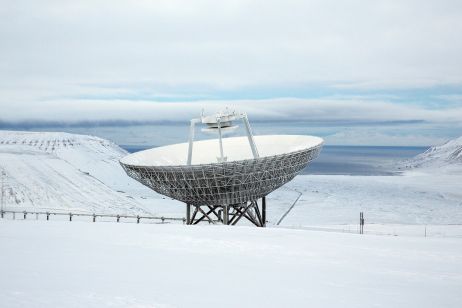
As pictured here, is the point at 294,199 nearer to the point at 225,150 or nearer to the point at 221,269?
the point at 225,150

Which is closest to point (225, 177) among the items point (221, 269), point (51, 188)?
point (221, 269)

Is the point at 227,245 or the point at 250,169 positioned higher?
the point at 250,169

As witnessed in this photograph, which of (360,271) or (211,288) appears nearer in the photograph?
(211,288)

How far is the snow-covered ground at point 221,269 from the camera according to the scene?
14.9 m

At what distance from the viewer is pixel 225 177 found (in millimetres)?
34469

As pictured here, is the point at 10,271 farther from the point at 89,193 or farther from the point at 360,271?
the point at 89,193

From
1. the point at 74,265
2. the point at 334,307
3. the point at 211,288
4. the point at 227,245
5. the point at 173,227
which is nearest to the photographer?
the point at 334,307

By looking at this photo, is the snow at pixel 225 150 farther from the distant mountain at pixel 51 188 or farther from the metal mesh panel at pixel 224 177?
the distant mountain at pixel 51 188

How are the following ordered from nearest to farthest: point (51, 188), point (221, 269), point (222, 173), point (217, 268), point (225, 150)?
point (221, 269) < point (217, 268) < point (222, 173) < point (225, 150) < point (51, 188)

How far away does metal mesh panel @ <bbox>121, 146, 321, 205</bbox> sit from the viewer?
34.0 meters

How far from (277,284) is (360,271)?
4243 millimetres

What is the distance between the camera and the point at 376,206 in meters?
92.3

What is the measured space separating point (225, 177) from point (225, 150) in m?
10.9

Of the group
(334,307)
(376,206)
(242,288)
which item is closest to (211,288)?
(242,288)
